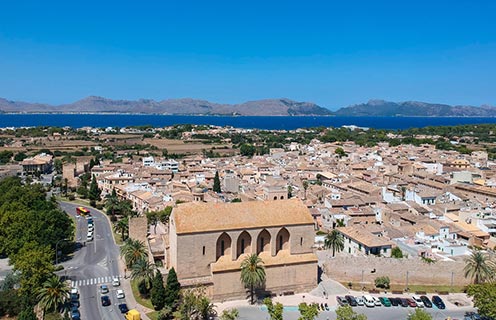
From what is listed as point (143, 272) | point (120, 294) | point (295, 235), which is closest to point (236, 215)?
point (295, 235)

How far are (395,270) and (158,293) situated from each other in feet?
75.8

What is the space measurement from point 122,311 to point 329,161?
3489 inches

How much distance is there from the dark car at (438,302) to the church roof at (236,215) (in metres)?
13.0

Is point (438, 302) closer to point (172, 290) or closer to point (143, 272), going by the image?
point (172, 290)

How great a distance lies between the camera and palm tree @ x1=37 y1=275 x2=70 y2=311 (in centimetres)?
3647

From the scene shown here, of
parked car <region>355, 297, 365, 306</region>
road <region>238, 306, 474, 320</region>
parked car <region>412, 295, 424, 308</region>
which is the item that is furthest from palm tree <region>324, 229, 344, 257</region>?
road <region>238, 306, 474, 320</region>

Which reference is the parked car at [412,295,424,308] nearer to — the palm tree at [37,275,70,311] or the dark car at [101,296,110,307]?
the dark car at [101,296,110,307]

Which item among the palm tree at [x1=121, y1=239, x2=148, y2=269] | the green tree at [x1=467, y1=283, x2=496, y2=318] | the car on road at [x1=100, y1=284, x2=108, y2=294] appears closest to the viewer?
the green tree at [x1=467, y1=283, x2=496, y2=318]

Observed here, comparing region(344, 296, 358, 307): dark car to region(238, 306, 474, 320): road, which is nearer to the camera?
region(238, 306, 474, 320): road

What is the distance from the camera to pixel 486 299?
3591cm

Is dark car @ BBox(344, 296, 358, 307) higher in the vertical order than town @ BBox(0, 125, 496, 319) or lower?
lower

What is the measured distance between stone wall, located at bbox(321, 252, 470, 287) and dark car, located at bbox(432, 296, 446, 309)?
3.75 meters

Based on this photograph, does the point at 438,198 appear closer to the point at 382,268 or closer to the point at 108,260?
the point at 382,268

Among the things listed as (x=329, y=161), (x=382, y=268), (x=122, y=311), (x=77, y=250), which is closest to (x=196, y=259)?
(x=122, y=311)
